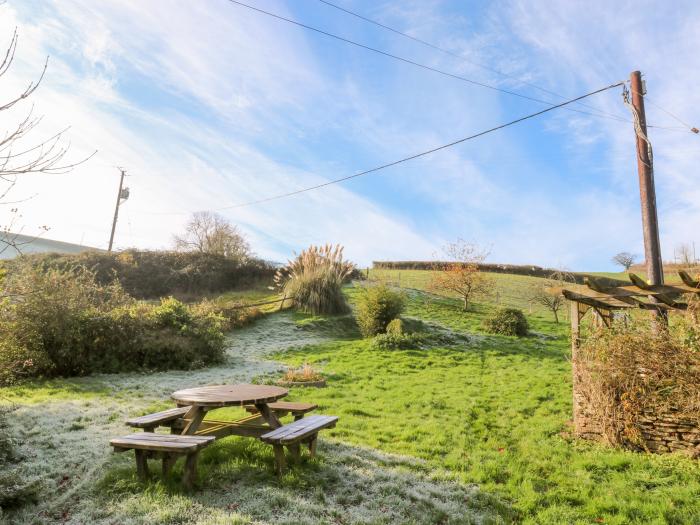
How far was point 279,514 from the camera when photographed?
130 inches

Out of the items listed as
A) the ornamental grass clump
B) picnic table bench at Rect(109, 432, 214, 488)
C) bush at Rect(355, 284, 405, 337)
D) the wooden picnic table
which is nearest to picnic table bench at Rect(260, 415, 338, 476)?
the wooden picnic table

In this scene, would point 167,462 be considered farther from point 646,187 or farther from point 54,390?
point 646,187

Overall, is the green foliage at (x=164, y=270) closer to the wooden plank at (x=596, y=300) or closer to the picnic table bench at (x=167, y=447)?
the wooden plank at (x=596, y=300)

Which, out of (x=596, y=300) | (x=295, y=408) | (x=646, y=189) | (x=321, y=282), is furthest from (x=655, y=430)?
(x=321, y=282)

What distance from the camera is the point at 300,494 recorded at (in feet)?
12.0

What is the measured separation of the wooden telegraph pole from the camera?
8242 millimetres

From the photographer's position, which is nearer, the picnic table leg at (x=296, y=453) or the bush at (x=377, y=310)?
the picnic table leg at (x=296, y=453)

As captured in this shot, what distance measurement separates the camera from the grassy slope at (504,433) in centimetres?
398

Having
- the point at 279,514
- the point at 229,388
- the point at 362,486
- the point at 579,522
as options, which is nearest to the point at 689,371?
the point at 579,522

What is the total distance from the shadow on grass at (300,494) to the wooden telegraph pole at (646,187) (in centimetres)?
635

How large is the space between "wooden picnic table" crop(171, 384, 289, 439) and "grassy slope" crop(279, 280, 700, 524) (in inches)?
49.8

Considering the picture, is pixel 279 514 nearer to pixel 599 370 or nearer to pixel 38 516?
pixel 38 516

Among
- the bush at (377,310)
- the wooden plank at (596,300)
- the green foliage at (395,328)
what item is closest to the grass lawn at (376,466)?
the wooden plank at (596,300)

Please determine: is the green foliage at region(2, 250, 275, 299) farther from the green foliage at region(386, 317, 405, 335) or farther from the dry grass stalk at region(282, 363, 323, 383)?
the dry grass stalk at region(282, 363, 323, 383)
